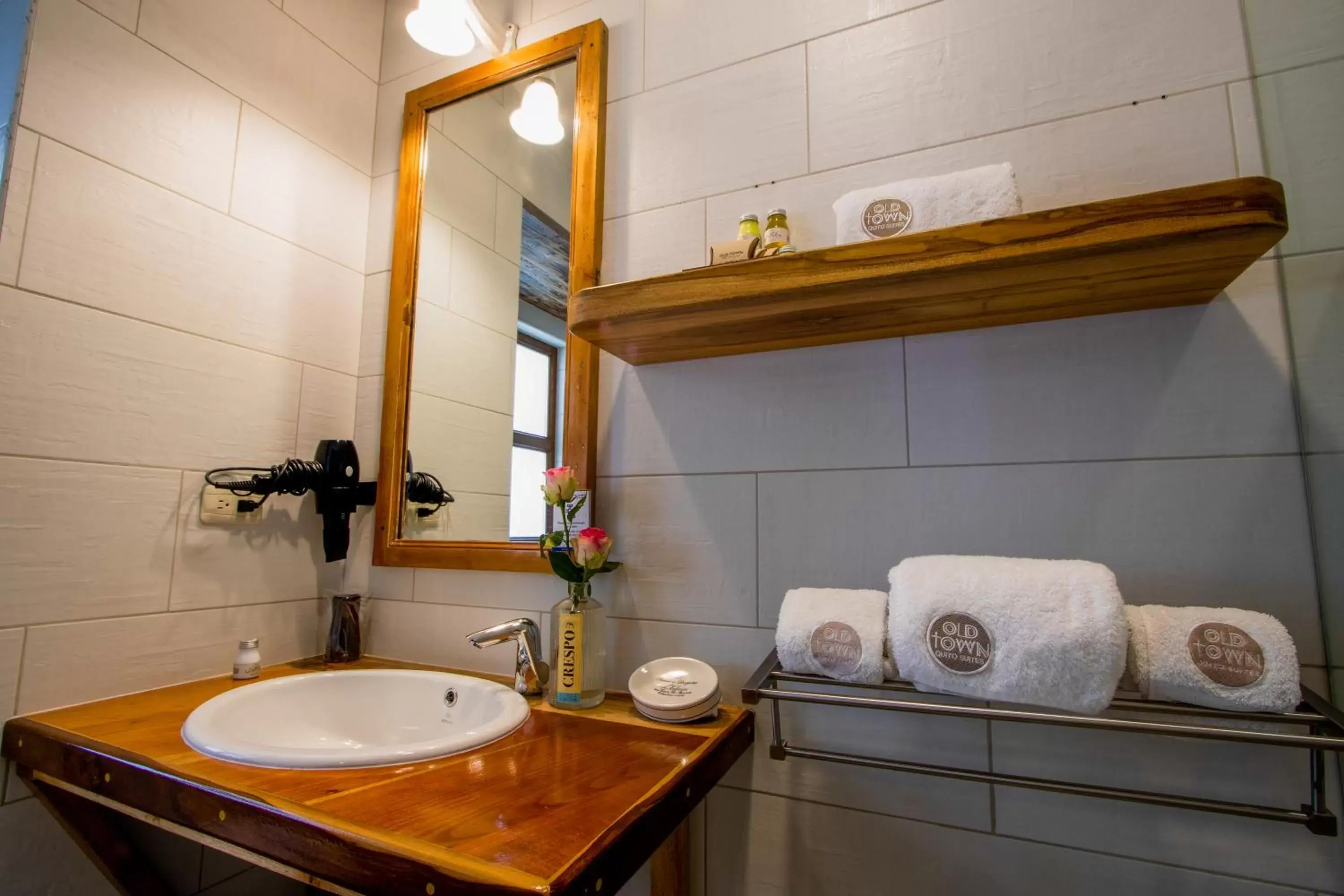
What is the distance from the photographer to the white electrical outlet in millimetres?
1093

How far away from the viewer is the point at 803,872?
2.86 ft

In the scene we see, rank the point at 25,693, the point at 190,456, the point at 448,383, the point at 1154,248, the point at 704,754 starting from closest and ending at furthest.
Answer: the point at 1154,248 → the point at 704,754 → the point at 25,693 → the point at 190,456 → the point at 448,383

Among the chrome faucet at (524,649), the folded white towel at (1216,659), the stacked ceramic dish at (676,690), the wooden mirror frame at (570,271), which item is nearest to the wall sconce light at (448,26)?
the wooden mirror frame at (570,271)

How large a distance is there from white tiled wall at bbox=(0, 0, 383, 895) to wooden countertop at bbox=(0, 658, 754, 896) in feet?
0.57

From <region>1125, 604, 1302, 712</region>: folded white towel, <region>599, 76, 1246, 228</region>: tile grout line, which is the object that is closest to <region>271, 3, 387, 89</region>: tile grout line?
<region>599, 76, 1246, 228</region>: tile grout line

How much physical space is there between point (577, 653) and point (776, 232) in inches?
28.1

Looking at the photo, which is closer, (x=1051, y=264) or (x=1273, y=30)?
(x=1051, y=264)

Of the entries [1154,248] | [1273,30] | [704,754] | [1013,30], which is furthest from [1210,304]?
[704,754]

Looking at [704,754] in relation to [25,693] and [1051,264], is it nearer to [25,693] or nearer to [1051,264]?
[1051,264]

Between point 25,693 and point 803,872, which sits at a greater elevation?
point 25,693

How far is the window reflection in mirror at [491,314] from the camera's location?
45.6 inches

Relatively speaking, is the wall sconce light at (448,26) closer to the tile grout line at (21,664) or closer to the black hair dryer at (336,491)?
the black hair dryer at (336,491)

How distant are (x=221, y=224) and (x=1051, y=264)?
1370 millimetres

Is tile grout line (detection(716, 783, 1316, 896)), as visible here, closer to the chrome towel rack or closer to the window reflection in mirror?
the chrome towel rack
